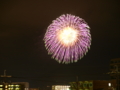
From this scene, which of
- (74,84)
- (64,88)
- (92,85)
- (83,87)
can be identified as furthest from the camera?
(64,88)

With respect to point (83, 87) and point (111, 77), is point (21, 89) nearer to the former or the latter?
point (111, 77)

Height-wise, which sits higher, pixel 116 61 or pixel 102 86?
pixel 116 61

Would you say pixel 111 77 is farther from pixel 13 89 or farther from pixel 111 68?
pixel 13 89

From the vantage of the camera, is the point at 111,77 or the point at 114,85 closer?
the point at 114,85

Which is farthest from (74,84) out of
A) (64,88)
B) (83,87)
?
(64,88)

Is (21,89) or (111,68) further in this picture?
(21,89)

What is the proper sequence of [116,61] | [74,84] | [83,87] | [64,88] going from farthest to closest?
[64,88] < [116,61] < [74,84] < [83,87]

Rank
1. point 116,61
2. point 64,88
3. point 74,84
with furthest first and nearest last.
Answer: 1. point 64,88
2. point 116,61
3. point 74,84

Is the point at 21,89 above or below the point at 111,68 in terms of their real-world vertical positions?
below

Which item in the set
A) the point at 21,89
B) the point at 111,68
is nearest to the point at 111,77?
the point at 111,68
